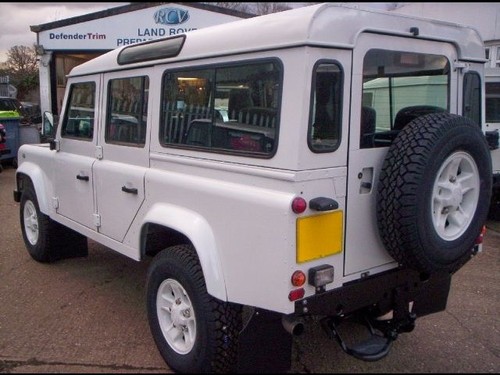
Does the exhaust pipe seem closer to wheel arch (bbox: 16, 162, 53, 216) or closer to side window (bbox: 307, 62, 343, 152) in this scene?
side window (bbox: 307, 62, 343, 152)

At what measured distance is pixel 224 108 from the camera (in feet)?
9.47

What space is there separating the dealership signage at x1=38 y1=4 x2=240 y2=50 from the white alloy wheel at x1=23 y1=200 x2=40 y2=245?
9.57 metres

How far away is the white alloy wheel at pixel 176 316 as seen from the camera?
2986mm

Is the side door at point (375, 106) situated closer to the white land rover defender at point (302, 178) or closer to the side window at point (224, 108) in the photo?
the white land rover defender at point (302, 178)

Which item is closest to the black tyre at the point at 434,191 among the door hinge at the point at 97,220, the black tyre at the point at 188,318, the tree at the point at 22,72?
the black tyre at the point at 188,318

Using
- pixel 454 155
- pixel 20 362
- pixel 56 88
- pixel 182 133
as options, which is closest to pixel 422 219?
pixel 454 155

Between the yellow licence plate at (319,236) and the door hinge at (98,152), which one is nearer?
the yellow licence plate at (319,236)

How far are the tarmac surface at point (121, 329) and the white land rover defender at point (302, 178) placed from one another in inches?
15.6

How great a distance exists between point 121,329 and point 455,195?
2.61 meters

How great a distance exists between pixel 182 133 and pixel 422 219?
158 cm

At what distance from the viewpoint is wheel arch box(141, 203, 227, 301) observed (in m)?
2.69

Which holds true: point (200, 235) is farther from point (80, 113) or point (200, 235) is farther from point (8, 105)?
point (8, 105)

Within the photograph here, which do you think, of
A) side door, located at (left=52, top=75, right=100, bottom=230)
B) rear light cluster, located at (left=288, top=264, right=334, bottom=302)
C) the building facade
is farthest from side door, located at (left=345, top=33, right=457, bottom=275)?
the building facade

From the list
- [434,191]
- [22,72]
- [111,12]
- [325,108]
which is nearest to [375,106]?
[325,108]
